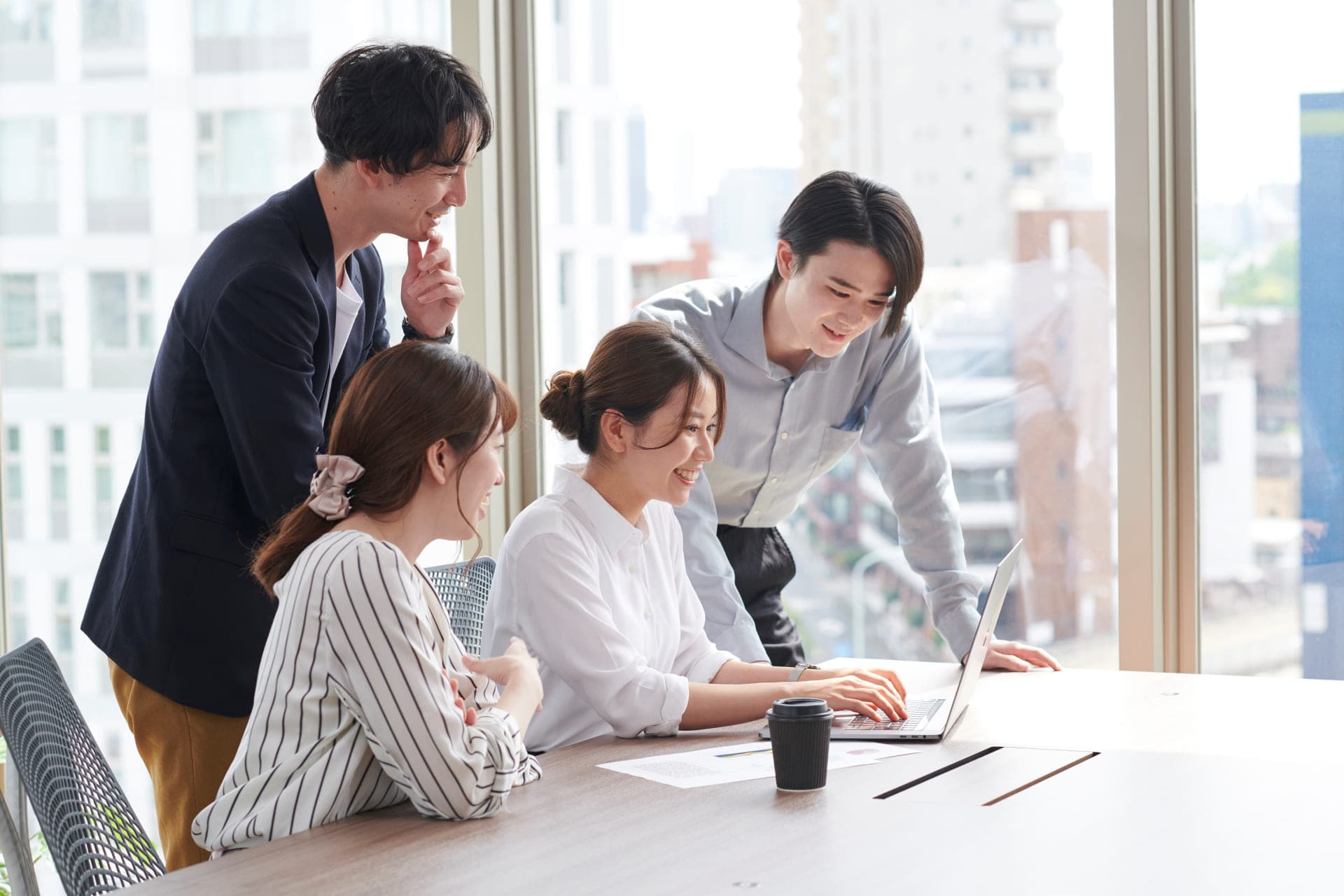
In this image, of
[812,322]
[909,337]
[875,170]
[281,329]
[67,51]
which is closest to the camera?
[281,329]

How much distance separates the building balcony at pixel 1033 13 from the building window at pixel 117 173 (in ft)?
6.52

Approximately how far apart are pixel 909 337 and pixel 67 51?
85.3 inches

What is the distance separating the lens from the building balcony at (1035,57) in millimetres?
2756

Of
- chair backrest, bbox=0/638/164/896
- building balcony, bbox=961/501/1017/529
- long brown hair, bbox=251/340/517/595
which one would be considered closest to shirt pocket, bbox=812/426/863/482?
building balcony, bbox=961/501/1017/529

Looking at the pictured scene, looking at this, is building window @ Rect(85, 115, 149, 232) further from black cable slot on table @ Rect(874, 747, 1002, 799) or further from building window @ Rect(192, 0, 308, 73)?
black cable slot on table @ Rect(874, 747, 1002, 799)

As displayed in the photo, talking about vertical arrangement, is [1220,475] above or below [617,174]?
below

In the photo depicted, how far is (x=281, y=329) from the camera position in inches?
68.9

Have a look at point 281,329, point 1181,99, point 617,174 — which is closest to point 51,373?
point 617,174

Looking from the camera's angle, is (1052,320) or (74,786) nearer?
(74,786)

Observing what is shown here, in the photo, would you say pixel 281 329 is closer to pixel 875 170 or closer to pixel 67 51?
pixel 875 170

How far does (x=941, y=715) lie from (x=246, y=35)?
2.37 m

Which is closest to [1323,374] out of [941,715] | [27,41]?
[941,715]

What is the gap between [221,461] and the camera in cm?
181

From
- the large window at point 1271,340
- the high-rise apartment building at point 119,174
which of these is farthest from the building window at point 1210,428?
the high-rise apartment building at point 119,174
